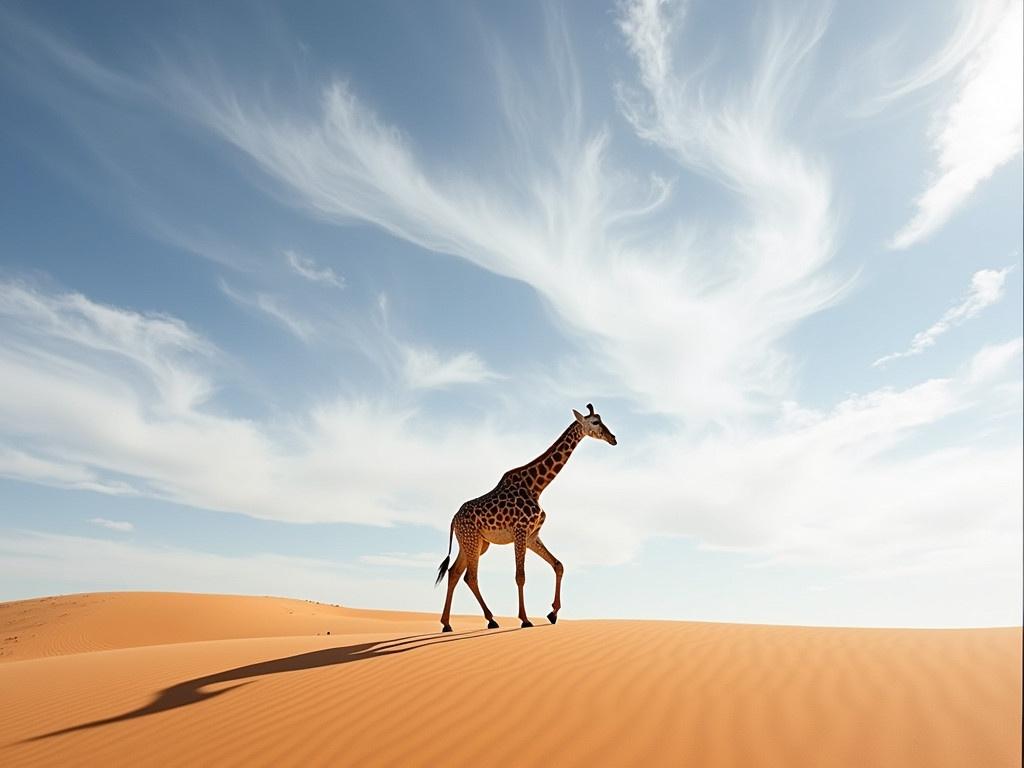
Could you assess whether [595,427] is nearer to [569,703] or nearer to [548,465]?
[548,465]

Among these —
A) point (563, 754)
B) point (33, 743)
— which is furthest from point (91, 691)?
point (563, 754)

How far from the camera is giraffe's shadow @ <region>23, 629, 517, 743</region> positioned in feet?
29.0

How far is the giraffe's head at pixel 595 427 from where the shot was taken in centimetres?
1405

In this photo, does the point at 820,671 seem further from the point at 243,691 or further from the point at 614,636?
the point at 243,691

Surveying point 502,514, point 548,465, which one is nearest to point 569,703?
point 502,514

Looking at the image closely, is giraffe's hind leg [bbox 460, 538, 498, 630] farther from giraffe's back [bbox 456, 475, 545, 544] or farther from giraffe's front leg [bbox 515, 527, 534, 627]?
giraffe's front leg [bbox 515, 527, 534, 627]

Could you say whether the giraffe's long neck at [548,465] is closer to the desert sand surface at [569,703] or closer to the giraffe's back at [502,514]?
the giraffe's back at [502,514]

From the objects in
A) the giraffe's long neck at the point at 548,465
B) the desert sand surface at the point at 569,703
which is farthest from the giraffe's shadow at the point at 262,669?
the giraffe's long neck at the point at 548,465

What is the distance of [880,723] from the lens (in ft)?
18.0

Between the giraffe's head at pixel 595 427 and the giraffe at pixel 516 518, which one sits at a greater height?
the giraffe's head at pixel 595 427

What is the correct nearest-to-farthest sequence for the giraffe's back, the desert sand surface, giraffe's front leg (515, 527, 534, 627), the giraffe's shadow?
the desert sand surface, the giraffe's shadow, giraffe's front leg (515, 527, 534, 627), the giraffe's back

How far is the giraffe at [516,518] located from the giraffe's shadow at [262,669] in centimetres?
158

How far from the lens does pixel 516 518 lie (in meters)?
12.8

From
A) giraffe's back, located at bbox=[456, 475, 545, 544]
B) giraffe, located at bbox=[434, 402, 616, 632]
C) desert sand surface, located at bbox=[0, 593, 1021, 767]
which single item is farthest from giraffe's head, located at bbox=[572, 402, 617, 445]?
desert sand surface, located at bbox=[0, 593, 1021, 767]
